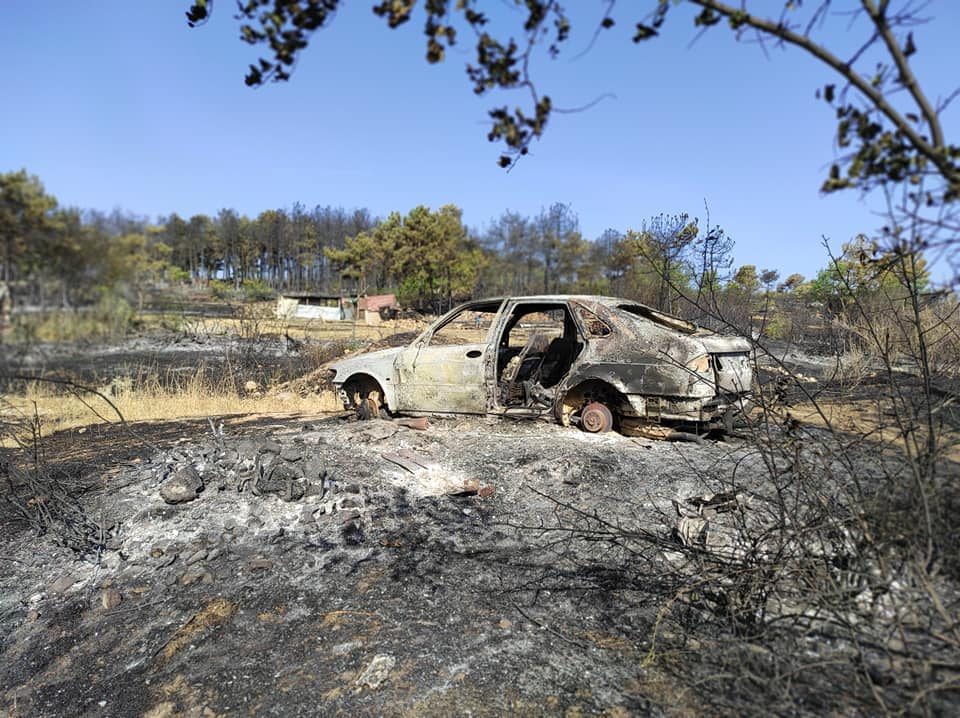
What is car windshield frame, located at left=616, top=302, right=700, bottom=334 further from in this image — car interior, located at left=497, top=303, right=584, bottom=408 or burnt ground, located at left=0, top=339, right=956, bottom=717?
burnt ground, located at left=0, top=339, right=956, bottom=717

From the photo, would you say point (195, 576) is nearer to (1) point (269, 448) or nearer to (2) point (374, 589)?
(2) point (374, 589)

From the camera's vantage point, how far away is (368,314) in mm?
40094

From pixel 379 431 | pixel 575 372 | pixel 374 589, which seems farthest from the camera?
pixel 379 431

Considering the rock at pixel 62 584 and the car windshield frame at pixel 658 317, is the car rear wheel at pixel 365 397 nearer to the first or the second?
the car windshield frame at pixel 658 317

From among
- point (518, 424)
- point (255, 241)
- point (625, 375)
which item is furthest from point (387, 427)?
point (255, 241)

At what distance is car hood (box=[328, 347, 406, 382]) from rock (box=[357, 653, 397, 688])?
4214 millimetres

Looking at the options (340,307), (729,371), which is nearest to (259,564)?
(729,371)

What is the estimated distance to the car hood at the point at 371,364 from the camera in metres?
6.71

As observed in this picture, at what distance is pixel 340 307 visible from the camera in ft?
145

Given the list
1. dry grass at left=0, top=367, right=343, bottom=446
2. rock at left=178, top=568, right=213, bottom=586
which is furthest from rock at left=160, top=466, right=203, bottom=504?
dry grass at left=0, top=367, right=343, bottom=446

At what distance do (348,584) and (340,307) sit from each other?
42.2m

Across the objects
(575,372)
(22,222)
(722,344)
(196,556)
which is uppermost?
(22,222)

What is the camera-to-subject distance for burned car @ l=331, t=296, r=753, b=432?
5.25 meters

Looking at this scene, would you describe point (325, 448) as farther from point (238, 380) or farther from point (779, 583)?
point (238, 380)
